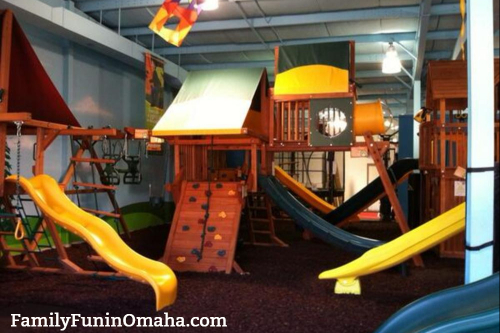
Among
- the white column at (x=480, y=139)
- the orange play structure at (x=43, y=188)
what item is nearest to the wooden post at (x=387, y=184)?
the orange play structure at (x=43, y=188)

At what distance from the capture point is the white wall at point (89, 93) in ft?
24.1

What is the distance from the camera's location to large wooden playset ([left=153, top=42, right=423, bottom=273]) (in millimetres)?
5806

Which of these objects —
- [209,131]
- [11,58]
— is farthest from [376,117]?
[11,58]

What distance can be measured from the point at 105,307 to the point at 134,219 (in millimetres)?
5924

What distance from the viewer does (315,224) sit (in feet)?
19.7

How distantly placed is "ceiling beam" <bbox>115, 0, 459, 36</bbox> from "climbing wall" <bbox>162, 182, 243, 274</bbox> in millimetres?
3535

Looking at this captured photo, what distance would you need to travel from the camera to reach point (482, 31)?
253cm

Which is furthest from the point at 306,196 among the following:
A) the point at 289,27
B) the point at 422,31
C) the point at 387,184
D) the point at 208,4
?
the point at 208,4

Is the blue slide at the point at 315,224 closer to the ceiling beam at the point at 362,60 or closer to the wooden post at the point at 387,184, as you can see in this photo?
the wooden post at the point at 387,184

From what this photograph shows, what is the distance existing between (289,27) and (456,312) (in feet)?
24.9

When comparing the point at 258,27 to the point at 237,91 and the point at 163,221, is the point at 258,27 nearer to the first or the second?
the point at 237,91

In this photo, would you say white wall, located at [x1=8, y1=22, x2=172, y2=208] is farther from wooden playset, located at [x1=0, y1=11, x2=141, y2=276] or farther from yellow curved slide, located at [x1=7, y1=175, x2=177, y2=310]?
yellow curved slide, located at [x1=7, y1=175, x2=177, y2=310]

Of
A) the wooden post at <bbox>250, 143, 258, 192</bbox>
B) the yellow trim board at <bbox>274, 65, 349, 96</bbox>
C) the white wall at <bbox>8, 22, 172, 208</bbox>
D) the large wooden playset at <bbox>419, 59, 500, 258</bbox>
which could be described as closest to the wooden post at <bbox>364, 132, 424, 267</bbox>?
the large wooden playset at <bbox>419, 59, 500, 258</bbox>

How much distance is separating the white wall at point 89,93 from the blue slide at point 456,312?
6.14 metres
